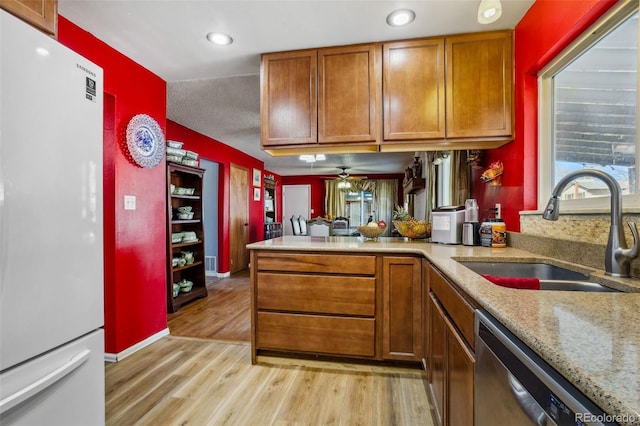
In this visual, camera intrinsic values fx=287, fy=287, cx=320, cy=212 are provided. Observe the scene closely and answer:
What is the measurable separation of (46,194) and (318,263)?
1.49 m

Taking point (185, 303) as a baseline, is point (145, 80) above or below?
above

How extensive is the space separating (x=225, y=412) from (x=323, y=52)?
250cm

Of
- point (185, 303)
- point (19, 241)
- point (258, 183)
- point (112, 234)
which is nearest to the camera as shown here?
point (19, 241)

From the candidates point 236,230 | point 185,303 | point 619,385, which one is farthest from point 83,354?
point 236,230

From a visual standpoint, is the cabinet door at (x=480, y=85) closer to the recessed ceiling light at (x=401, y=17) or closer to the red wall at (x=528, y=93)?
the red wall at (x=528, y=93)

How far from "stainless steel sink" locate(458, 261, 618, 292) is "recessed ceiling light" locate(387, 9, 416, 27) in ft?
5.13

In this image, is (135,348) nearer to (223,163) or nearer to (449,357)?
(449,357)

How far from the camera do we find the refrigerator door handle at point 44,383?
82 cm

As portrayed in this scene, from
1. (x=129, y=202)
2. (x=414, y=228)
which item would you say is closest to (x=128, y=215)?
(x=129, y=202)

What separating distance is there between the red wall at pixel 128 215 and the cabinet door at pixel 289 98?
3.43ft

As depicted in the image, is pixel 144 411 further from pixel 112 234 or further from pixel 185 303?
pixel 185 303

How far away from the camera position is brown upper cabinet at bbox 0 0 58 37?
3.47 ft

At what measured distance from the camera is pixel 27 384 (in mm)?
881

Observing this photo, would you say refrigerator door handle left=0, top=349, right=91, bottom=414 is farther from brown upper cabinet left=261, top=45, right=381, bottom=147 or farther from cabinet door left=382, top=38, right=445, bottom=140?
cabinet door left=382, top=38, right=445, bottom=140
